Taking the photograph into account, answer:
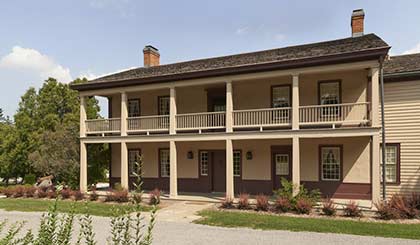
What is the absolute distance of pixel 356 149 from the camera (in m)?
14.2

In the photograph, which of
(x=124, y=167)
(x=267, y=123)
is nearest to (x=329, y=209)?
(x=267, y=123)

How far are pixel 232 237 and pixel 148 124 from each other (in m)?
10.0

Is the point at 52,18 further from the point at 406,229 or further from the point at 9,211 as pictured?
the point at 406,229

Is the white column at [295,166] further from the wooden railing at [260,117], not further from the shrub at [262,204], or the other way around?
the wooden railing at [260,117]

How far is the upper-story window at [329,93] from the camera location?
14477 millimetres

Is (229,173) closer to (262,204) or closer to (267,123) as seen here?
(262,204)

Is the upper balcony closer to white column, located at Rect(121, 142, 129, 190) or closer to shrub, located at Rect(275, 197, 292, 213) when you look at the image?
white column, located at Rect(121, 142, 129, 190)

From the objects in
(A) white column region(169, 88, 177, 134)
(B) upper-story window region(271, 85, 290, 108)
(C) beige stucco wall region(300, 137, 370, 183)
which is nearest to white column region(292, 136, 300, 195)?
(C) beige stucco wall region(300, 137, 370, 183)

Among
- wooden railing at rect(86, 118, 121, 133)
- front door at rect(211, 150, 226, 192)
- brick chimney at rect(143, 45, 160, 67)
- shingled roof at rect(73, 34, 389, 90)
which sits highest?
brick chimney at rect(143, 45, 160, 67)

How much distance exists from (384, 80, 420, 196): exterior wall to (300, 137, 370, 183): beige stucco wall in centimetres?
110

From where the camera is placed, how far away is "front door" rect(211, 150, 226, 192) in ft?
55.8

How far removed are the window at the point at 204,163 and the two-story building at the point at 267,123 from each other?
6cm

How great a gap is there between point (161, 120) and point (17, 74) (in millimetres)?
12553

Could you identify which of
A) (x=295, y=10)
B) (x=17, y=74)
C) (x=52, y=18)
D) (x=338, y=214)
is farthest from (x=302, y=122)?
(x=17, y=74)
